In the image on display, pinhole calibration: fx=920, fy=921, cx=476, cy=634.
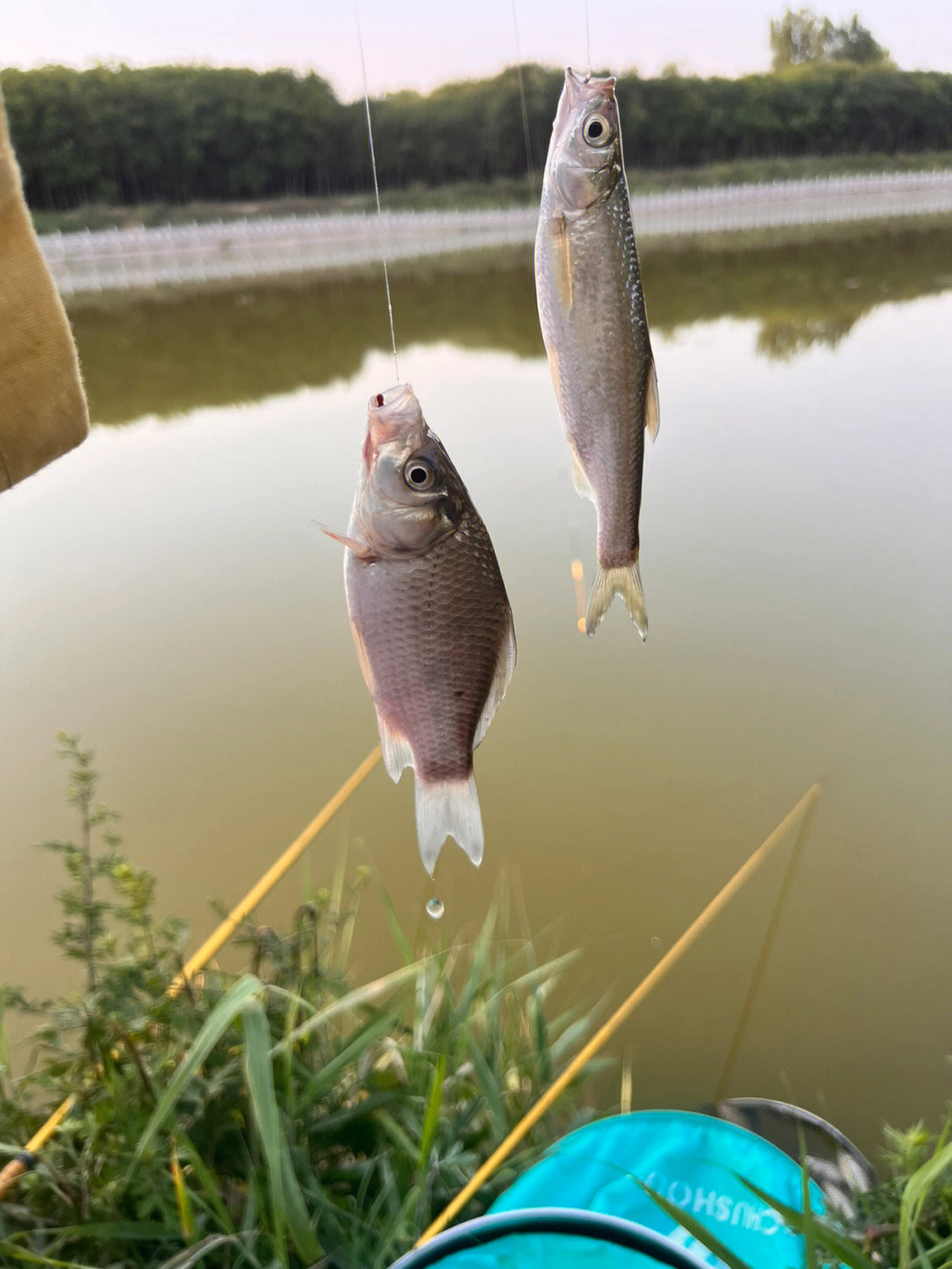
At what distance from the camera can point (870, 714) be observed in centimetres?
265

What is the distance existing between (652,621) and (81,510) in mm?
2440

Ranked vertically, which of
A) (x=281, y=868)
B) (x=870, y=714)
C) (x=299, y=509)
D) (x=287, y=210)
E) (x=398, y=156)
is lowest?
(x=870, y=714)

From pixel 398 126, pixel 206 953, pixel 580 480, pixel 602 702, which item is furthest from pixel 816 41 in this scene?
pixel 602 702

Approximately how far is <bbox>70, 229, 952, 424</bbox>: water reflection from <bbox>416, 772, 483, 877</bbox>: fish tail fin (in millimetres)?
4829

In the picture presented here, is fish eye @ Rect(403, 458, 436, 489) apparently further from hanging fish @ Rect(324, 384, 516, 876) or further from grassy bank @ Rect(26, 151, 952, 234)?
grassy bank @ Rect(26, 151, 952, 234)

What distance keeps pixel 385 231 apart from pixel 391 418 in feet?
0.55

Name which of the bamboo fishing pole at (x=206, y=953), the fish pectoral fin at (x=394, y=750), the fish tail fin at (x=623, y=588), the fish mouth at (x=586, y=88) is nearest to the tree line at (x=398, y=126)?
the fish mouth at (x=586, y=88)

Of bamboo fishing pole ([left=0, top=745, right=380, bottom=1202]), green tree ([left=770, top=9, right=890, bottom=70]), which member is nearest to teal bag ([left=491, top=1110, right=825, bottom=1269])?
bamboo fishing pole ([left=0, top=745, right=380, bottom=1202])

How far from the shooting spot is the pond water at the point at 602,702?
1985mm

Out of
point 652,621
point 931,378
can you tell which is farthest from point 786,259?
point 652,621

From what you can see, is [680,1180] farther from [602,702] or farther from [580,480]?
[602,702]

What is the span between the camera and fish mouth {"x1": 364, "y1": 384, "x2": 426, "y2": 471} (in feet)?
2.02

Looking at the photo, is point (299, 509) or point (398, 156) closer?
point (398, 156)

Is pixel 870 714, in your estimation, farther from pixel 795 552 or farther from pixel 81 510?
pixel 81 510
